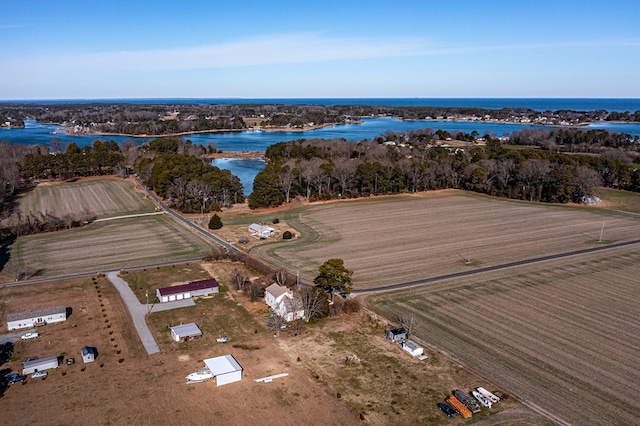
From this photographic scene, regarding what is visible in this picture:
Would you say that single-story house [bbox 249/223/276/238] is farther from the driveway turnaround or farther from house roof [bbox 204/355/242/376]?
house roof [bbox 204/355/242/376]

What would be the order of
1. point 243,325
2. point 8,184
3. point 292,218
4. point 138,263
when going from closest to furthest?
point 243,325
point 138,263
point 292,218
point 8,184

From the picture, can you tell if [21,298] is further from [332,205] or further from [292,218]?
[332,205]

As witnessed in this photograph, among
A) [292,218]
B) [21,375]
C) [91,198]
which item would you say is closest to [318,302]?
[21,375]

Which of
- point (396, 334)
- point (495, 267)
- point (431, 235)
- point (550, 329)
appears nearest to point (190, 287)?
point (396, 334)

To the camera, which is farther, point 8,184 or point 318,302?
point 8,184

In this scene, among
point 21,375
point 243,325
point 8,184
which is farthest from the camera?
point 8,184

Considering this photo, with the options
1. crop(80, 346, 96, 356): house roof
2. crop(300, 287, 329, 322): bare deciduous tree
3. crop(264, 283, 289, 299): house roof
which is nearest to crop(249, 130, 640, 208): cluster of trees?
crop(264, 283, 289, 299): house roof

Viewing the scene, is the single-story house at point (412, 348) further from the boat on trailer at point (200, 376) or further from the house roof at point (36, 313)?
the house roof at point (36, 313)
